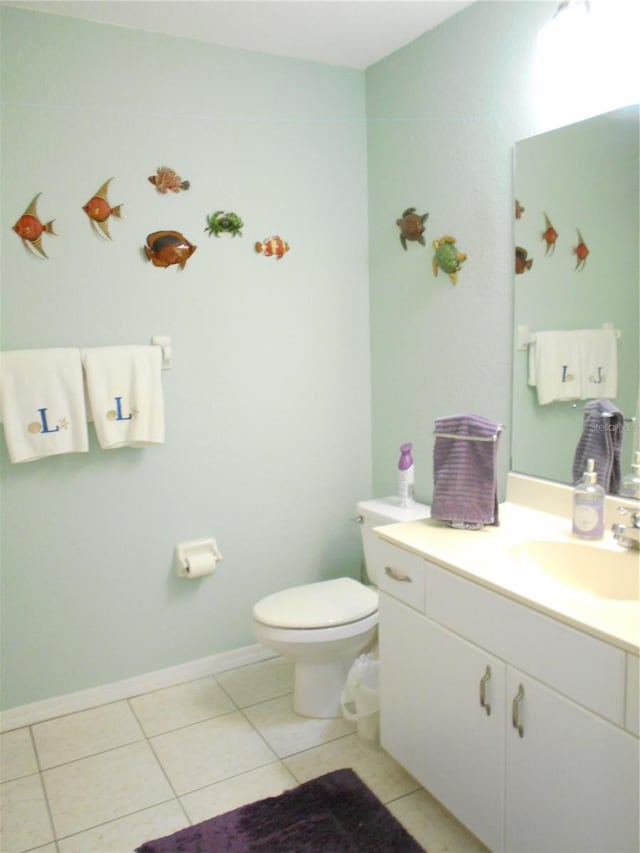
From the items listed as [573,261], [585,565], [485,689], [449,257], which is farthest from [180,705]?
[573,261]

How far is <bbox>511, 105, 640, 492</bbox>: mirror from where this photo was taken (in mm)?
1750

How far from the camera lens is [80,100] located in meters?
2.23

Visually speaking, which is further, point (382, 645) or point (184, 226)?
point (184, 226)

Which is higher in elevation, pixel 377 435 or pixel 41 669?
pixel 377 435

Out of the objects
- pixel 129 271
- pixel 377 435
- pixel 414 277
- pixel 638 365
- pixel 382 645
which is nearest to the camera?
pixel 638 365

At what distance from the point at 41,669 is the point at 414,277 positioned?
2.01m

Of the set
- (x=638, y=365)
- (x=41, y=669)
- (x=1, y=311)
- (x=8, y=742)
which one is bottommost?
(x=8, y=742)

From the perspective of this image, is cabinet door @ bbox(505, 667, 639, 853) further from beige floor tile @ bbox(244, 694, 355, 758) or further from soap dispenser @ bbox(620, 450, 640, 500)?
beige floor tile @ bbox(244, 694, 355, 758)

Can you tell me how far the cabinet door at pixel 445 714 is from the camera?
155 centimetres

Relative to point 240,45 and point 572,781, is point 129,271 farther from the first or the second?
point 572,781

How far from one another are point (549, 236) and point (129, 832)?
2105mm

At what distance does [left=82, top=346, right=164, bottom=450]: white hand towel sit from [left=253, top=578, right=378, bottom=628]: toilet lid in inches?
28.5

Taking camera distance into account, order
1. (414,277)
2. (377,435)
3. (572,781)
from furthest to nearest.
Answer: (377,435)
(414,277)
(572,781)

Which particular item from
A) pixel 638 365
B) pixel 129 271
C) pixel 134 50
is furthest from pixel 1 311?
pixel 638 365
